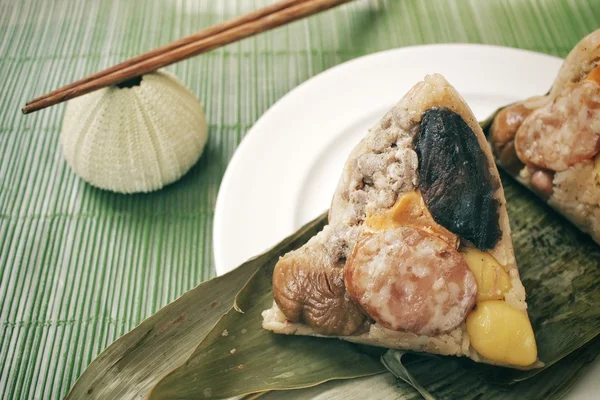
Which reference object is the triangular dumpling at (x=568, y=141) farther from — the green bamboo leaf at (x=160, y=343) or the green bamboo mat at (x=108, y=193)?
the green bamboo mat at (x=108, y=193)

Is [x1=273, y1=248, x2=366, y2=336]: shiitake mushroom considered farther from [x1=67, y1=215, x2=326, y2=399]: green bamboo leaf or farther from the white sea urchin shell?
the white sea urchin shell

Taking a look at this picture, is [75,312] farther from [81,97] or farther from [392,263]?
[392,263]

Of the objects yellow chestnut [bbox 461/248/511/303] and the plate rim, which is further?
the plate rim

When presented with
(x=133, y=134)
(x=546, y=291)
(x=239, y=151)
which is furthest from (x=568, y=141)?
(x=133, y=134)

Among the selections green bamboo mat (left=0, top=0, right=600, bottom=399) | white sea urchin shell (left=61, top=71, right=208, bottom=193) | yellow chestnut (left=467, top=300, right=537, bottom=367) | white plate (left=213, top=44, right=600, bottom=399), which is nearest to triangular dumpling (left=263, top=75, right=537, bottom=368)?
yellow chestnut (left=467, top=300, right=537, bottom=367)

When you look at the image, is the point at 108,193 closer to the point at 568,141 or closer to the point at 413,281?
the point at 413,281
